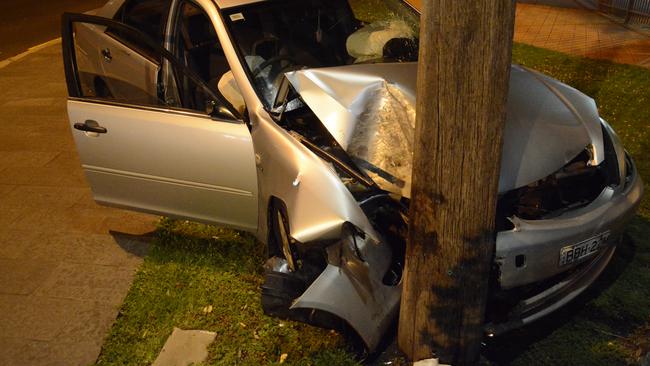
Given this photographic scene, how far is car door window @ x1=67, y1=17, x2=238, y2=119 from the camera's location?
3.43 m

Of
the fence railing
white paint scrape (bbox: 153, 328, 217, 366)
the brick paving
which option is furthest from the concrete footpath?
the fence railing

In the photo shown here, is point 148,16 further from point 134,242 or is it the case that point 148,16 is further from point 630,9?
point 630,9

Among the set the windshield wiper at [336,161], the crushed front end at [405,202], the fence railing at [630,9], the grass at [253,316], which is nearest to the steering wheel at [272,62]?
the crushed front end at [405,202]

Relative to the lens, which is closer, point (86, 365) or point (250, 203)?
point (86, 365)

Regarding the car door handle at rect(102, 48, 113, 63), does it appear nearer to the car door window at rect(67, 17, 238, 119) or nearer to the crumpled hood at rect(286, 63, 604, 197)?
the car door window at rect(67, 17, 238, 119)

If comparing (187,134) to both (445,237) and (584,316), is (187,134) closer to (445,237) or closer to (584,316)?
(445,237)

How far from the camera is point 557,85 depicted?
3518 millimetres

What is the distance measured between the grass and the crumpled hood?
3.00ft

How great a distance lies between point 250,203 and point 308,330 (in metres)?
0.79

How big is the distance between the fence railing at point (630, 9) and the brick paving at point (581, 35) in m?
0.20

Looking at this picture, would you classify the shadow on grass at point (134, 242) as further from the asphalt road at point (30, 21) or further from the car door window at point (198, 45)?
the asphalt road at point (30, 21)

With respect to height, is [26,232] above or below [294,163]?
below

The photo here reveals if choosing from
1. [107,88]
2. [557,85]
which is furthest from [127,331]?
[557,85]

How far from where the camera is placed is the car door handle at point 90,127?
3.66 m
